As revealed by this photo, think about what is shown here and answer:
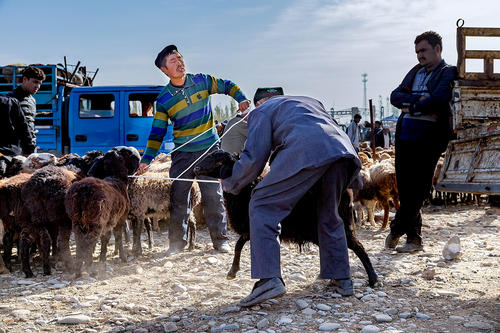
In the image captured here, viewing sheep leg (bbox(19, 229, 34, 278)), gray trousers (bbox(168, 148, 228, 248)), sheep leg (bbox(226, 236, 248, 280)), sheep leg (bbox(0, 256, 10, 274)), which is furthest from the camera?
gray trousers (bbox(168, 148, 228, 248))

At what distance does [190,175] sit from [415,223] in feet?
9.73

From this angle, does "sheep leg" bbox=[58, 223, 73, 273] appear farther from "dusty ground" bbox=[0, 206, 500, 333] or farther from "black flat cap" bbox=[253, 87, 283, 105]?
"black flat cap" bbox=[253, 87, 283, 105]

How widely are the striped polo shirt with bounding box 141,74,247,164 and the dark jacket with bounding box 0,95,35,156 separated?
1.72m

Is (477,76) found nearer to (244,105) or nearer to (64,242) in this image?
(244,105)

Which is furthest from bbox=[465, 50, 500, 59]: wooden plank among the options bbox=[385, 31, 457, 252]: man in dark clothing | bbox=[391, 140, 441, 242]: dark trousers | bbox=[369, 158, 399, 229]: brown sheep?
bbox=[369, 158, 399, 229]: brown sheep

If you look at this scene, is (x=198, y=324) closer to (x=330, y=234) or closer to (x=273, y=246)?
(x=273, y=246)

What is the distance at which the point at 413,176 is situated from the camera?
5.87 metres

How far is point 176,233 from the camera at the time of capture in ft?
21.2

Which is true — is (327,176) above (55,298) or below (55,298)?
above

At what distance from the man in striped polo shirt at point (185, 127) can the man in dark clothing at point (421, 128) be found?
1983 millimetres

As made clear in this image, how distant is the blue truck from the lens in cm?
1149

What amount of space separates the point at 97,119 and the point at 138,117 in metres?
1.04

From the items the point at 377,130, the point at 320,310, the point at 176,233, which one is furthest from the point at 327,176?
the point at 377,130

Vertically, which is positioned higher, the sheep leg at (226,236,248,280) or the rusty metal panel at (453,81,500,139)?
the rusty metal panel at (453,81,500,139)
